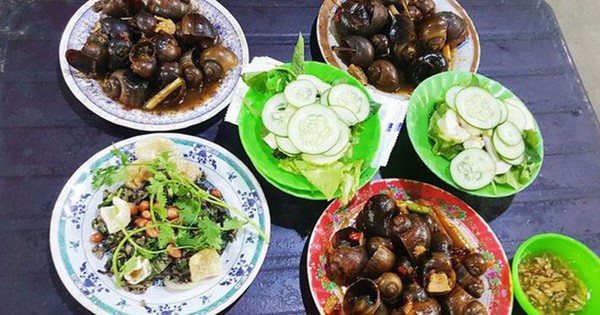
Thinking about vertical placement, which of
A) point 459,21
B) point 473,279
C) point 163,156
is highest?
point 459,21

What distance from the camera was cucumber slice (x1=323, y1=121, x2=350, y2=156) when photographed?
85.0 inches

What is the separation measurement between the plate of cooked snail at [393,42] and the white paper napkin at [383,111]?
0.17 m

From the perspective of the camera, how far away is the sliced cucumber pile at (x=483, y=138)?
2234mm

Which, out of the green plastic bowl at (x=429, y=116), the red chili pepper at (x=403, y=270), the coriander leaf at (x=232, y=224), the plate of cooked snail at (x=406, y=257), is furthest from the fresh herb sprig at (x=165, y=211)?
the green plastic bowl at (x=429, y=116)

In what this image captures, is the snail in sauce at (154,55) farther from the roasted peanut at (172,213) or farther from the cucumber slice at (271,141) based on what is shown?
the roasted peanut at (172,213)

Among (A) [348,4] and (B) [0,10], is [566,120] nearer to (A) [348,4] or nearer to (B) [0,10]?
(A) [348,4]

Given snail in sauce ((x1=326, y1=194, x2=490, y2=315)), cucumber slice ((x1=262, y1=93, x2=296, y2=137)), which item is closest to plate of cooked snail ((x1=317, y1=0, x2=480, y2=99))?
cucumber slice ((x1=262, y1=93, x2=296, y2=137))

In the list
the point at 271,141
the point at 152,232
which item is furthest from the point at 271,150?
the point at 152,232

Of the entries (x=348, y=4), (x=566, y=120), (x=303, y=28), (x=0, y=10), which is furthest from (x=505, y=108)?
(x=0, y=10)

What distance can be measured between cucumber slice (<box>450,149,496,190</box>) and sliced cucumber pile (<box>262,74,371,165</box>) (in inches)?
18.1

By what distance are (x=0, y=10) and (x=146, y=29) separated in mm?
763

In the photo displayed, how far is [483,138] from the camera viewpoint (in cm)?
234

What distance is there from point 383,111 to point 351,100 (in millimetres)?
208

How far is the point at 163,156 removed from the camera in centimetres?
209
